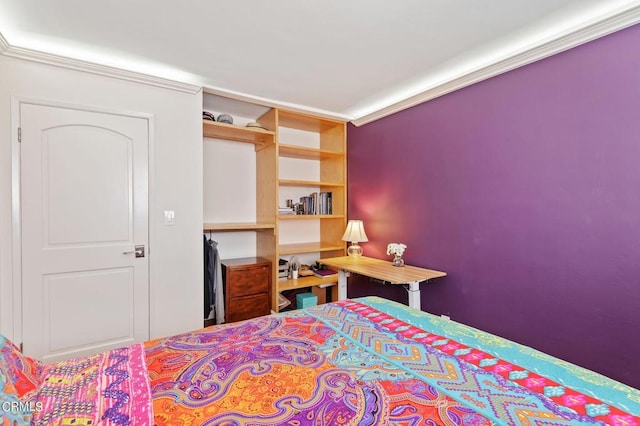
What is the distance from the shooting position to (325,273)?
350 centimetres

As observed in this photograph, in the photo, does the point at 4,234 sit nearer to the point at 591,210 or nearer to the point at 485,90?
the point at 485,90

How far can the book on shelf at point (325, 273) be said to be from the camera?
3.45m

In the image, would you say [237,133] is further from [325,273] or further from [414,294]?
[414,294]

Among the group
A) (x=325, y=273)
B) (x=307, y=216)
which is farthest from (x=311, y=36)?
(x=325, y=273)

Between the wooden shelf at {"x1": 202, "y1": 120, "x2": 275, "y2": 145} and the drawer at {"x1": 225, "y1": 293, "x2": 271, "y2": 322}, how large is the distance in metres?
1.64

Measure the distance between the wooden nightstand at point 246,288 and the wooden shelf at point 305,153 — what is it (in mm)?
1249

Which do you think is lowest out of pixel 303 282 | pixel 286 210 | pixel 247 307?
pixel 247 307

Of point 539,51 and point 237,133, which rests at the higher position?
point 539,51

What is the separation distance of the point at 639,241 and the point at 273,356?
79.0 inches

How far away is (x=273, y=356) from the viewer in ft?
3.79

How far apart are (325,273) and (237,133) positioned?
6.02 ft

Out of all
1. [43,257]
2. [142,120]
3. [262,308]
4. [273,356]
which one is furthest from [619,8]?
[43,257]

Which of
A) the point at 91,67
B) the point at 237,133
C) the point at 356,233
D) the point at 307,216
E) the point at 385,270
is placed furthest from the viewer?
the point at 307,216

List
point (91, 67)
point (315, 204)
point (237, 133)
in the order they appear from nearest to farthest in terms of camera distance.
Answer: point (91, 67) < point (237, 133) < point (315, 204)
